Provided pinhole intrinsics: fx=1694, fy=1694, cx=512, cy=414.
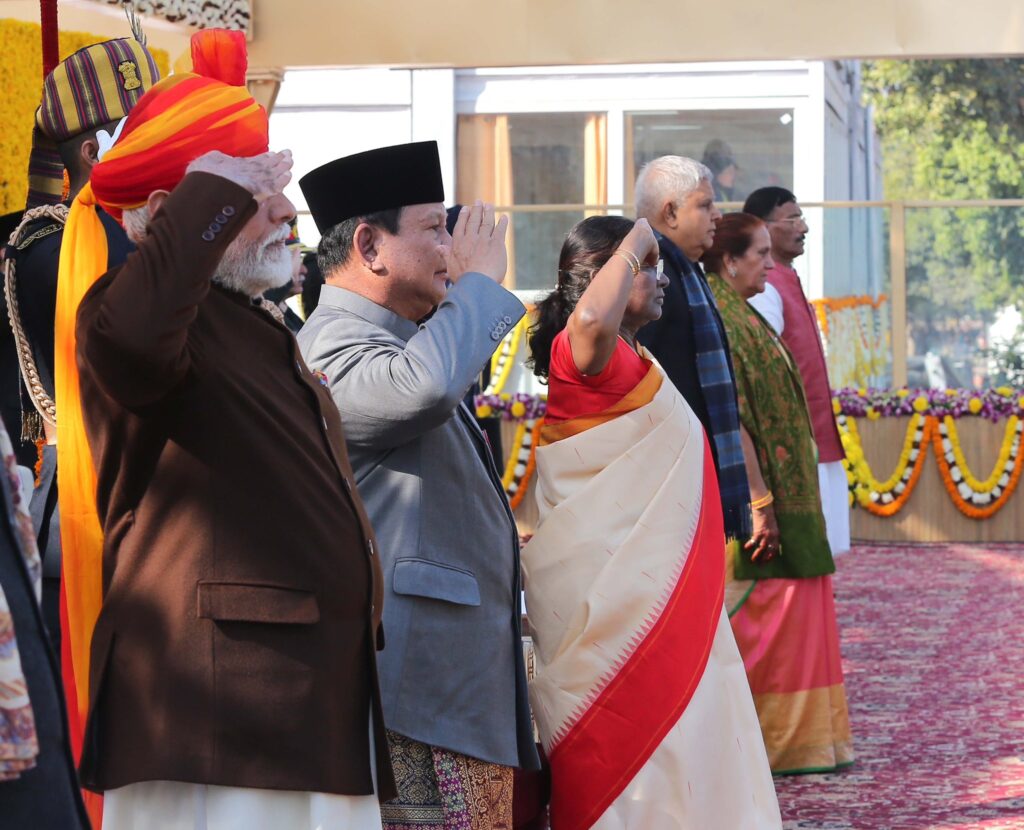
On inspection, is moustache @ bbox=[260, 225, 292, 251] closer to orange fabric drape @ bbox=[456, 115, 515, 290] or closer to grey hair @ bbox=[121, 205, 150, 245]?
grey hair @ bbox=[121, 205, 150, 245]

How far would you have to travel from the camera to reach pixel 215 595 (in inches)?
92.7

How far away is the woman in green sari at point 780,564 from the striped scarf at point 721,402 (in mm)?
547

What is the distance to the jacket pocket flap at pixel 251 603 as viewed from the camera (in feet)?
7.72

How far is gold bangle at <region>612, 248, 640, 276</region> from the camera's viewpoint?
376 cm

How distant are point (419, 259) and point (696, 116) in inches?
640

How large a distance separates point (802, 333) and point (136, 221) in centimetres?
478

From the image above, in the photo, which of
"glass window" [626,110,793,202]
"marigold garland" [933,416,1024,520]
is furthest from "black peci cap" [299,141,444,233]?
"glass window" [626,110,793,202]

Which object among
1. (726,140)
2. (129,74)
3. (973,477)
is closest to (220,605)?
(129,74)

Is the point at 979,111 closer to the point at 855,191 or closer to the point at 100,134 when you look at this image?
the point at 855,191

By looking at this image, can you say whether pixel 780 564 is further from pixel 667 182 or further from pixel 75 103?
pixel 75 103

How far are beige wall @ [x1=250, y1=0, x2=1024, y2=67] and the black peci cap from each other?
4.38 m

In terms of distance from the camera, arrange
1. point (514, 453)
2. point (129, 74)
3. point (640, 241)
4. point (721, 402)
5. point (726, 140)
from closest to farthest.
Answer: point (129, 74)
point (640, 241)
point (721, 402)
point (514, 453)
point (726, 140)

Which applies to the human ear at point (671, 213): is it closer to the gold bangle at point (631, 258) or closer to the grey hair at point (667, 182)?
the grey hair at point (667, 182)

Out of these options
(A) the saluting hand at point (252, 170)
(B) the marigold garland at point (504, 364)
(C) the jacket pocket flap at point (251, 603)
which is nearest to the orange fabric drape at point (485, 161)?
(B) the marigold garland at point (504, 364)
